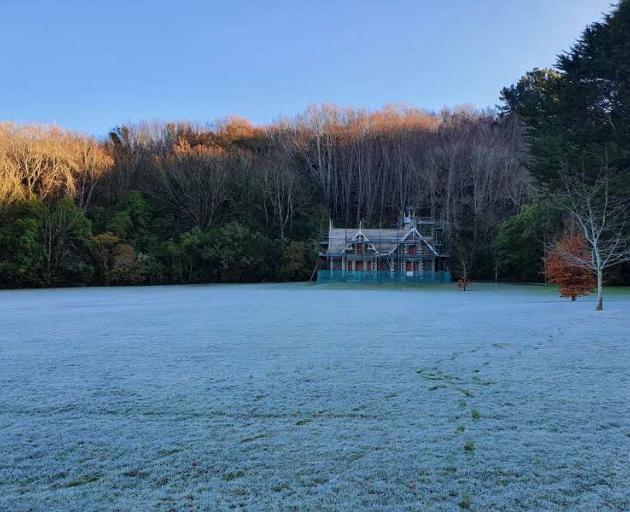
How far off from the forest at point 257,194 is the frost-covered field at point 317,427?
30.7 meters

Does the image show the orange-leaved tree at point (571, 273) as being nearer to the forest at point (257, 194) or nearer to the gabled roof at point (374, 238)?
the forest at point (257, 194)

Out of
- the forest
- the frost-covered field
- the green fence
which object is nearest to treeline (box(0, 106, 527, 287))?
the forest

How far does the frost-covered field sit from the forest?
3066 centimetres

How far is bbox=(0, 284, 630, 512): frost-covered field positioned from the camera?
3350 mm

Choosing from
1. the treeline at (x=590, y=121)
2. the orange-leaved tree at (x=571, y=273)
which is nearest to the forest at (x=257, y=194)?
the treeline at (x=590, y=121)

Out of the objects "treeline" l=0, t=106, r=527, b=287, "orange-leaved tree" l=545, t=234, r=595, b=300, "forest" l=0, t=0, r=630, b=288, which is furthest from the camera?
"treeline" l=0, t=106, r=527, b=287

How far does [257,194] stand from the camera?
54875 mm

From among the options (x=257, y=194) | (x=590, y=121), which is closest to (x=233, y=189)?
(x=257, y=194)

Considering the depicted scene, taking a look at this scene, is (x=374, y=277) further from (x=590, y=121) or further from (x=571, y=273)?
(x=590, y=121)

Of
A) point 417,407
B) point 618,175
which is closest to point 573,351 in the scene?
point 417,407

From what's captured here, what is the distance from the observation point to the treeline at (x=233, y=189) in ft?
149

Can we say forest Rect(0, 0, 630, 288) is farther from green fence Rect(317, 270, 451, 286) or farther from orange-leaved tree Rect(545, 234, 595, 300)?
orange-leaved tree Rect(545, 234, 595, 300)

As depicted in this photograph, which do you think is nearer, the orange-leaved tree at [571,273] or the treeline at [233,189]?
the orange-leaved tree at [571,273]

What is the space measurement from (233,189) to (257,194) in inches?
119
